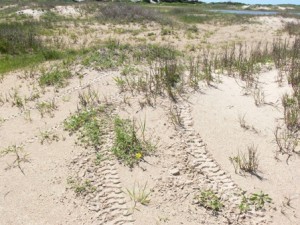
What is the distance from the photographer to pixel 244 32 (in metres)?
25.9

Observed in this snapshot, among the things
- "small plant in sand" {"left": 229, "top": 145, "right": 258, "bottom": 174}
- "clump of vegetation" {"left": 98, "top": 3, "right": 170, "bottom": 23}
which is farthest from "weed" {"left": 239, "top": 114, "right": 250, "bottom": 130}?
"clump of vegetation" {"left": 98, "top": 3, "right": 170, "bottom": 23}

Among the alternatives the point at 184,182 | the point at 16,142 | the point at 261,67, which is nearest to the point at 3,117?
the point at 16,142

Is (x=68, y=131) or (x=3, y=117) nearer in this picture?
(x=68, y=131)

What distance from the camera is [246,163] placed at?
5.88 m

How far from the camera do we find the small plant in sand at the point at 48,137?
23.6ft

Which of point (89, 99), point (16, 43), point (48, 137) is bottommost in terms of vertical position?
point (48, 137)

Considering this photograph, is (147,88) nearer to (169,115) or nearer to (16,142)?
(169,115)

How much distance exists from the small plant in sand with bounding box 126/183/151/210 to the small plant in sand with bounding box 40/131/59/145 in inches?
101

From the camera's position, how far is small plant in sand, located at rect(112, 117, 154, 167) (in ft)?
20.5

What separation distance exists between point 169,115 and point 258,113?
214 centimetres

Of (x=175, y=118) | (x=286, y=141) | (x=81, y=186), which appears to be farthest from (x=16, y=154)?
(x=286, y=141)

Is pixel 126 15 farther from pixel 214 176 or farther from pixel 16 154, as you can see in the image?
pixel 214 176

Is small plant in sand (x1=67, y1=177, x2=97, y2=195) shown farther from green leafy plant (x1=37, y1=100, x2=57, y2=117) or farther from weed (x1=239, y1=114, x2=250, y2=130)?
weed (x1=239, y1=114, x2=250, y2=130)

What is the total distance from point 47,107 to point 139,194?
4.57 m
